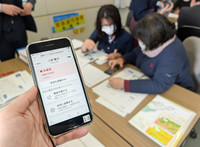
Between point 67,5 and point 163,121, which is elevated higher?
point 67,5

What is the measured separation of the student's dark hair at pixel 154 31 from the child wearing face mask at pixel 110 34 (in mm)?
357

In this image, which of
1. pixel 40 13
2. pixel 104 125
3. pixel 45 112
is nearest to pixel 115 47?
pixel 104 125

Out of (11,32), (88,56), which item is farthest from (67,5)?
(88,56)

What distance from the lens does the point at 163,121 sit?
66 cm

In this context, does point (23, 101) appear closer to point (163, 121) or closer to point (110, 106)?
point (110, 106)

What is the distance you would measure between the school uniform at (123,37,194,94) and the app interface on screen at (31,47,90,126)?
0.36m

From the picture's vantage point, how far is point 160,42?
2.95 feet

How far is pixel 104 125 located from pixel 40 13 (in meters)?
2.11

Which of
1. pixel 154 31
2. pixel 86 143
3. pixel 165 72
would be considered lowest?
pixel 86 143

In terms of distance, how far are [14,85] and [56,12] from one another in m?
1.78

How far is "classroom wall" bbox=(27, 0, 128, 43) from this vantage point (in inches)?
86.7

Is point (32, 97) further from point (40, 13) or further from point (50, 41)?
point (40, 13)

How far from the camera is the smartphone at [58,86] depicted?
1.73 ft

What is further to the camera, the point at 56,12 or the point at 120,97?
the point at 56,12
